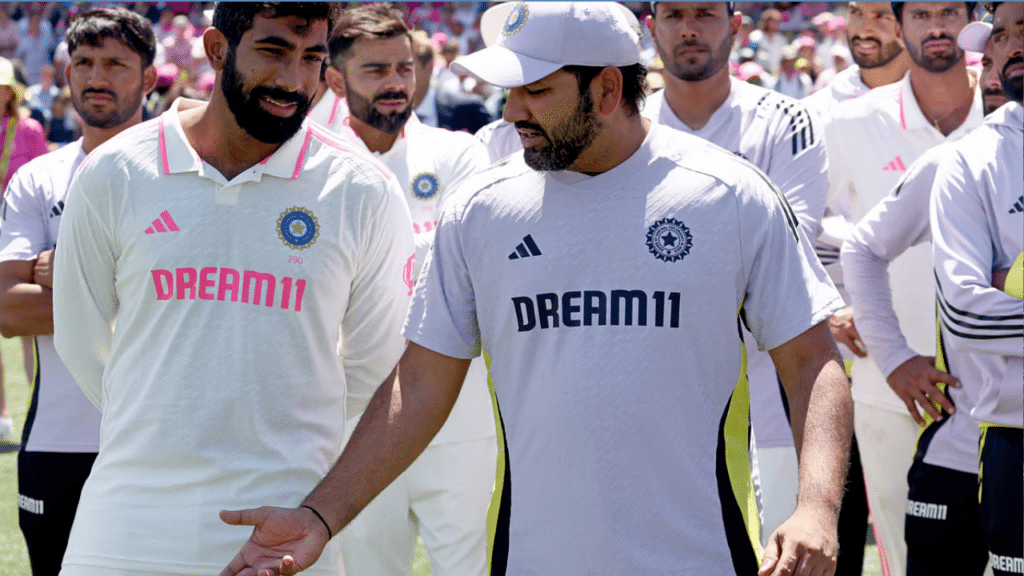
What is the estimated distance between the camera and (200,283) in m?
3.23

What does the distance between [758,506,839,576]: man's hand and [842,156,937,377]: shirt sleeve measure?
6.27ft

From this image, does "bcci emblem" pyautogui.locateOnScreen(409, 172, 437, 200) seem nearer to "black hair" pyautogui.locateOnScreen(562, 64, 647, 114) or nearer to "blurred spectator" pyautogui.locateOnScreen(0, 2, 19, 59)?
"black hair" pyautogui.locateOnScreen(562, 64, 647, 114)

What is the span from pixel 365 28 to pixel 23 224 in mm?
1490

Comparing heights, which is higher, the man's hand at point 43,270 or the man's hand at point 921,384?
the man's hand at point 43,270

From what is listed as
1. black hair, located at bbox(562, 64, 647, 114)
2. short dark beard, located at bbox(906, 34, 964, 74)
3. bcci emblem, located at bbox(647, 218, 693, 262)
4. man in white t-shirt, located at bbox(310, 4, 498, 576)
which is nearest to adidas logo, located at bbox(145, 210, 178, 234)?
black hair, located at bbox(562, 64, 647, 114)

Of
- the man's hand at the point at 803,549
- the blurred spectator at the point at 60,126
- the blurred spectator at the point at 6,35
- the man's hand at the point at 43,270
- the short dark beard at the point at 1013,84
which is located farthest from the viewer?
the blurred spectator at the point at 6,35

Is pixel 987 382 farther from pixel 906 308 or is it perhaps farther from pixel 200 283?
pixel 200 283

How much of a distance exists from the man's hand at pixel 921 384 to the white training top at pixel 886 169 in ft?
1.91

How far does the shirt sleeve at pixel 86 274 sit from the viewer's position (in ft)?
10.9

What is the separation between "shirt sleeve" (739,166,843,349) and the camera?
2.95 meters

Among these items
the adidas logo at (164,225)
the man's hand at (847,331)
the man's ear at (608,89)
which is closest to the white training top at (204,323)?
the adidas logo at (164,225)

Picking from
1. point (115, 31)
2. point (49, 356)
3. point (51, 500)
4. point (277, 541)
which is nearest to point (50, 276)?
point (49, 356)

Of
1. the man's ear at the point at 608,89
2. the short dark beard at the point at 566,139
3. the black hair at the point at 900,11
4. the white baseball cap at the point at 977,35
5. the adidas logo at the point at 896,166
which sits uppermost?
the black hair at the point at 900,11

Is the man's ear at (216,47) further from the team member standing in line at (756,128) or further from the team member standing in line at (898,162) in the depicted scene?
the team member standing in line at (898,162)
